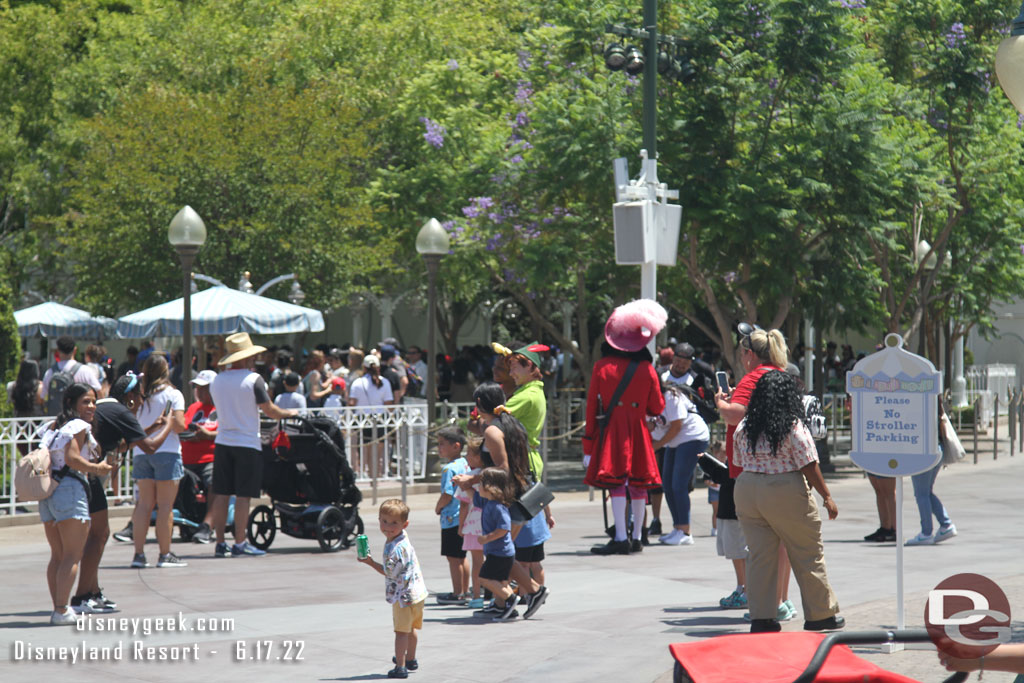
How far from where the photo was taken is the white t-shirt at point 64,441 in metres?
9.04

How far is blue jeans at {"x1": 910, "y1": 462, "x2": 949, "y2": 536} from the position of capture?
41.1ft

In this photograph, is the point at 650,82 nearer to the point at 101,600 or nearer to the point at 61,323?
the point at 101,600

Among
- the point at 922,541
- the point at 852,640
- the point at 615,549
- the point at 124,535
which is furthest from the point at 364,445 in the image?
the point at 852,640

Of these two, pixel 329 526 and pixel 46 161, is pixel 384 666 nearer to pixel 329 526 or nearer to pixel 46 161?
pixel 329 526

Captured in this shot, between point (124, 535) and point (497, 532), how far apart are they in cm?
587

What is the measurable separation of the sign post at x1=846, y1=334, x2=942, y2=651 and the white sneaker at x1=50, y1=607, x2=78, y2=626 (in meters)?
5.17

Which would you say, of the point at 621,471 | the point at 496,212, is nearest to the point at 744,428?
the point at 621,471

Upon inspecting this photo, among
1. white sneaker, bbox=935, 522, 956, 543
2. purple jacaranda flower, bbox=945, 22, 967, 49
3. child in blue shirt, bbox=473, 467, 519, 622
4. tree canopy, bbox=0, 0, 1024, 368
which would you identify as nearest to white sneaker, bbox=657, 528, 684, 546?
white sneaker, bbox=935, 522, 956, 543

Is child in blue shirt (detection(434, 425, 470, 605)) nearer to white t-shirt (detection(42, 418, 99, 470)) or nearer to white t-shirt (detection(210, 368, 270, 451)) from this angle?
white t-shirt (detection(42, 418, 99, 470))

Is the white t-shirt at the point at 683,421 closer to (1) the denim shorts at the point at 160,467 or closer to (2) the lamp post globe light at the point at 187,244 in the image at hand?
(1) the denim shorts at the point at 160,467

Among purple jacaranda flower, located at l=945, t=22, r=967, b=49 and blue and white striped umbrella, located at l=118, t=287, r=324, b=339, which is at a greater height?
purple jacaranda flower, located at l=945, t=22, r=967, b=49

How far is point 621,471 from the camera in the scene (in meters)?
11.8

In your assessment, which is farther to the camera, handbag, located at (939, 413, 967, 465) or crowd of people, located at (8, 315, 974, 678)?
handbag, located at (939, 413, 967, 465)

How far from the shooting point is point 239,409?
12.1m
